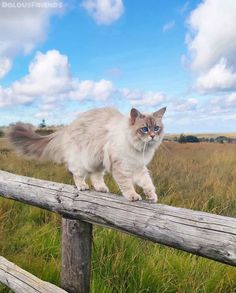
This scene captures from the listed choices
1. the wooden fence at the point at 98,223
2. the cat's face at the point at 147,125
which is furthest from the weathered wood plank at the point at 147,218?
the cat's face at the point at 147,125

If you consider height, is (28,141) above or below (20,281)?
above

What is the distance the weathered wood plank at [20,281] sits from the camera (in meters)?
2.75

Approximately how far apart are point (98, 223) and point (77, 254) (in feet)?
1.07

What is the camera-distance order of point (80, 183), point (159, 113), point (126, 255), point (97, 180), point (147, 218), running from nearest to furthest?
point (147, 218)
point (159, 113)
point (80, 183)
point (97, 180)
point (126, 255)

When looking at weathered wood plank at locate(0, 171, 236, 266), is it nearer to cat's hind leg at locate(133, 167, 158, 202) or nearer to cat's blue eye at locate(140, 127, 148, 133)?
cat's hind leg at locate(133, 167, 158, 202)

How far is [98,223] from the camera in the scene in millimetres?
2520

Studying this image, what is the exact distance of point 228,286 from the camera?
9.49 ft

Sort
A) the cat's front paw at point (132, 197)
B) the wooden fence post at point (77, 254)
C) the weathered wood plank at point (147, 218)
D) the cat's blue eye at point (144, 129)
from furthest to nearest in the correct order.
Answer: the wooden fence post at point (77, 254), the cat's blue eye at point (144, 129), the cat's front paw at point (132, 197), the weathered wood plank at point (147, 218)

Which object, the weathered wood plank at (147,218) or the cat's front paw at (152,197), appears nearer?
the weathered wood plank at (147,218)

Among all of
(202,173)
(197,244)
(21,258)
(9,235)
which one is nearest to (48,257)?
(21,258)

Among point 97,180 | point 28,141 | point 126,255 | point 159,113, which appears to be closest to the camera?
point 159,113

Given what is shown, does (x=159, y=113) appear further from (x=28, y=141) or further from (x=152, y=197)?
(x=28, y=141)

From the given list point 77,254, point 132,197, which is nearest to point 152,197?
point 132,197

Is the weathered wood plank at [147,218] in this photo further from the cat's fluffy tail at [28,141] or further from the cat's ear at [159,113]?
the cat's ear at [159,113]
